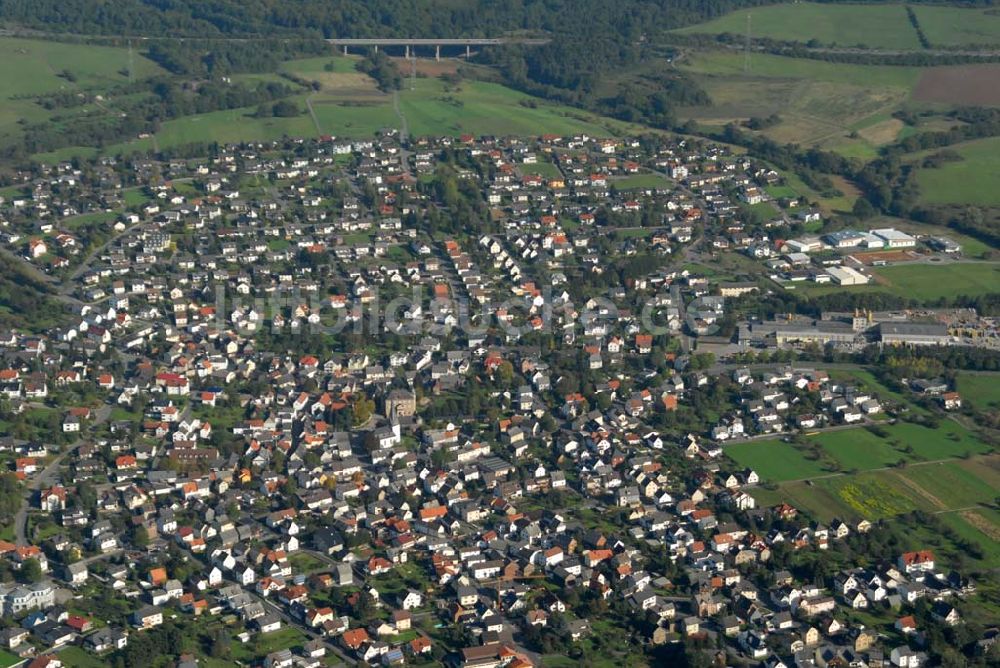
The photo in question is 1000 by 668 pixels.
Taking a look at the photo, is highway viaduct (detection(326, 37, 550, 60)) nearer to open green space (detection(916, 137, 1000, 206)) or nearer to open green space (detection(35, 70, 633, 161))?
open green space (detection(35, 70, 633, 161))

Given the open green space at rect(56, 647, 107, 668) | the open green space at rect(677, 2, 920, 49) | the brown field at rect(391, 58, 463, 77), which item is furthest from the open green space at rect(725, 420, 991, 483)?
the open green space at rect(677, 2, 920, 49)

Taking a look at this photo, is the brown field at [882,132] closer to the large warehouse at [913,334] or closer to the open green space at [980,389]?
the large warehouse at [913,334]

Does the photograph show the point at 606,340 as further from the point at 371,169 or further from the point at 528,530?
the point at 371,169

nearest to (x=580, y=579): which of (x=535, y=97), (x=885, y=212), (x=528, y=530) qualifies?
(x=528, y=530)

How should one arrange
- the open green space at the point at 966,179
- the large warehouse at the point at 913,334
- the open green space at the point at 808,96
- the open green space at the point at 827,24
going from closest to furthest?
the large warehouse at the point at 913,334
the open green space at the point at 966,179
the open green space at the point at 808,96
the open green space at the point at 827,24

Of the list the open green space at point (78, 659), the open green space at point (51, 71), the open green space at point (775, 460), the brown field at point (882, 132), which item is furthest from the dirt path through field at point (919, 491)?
the open green space at point (51, 71)

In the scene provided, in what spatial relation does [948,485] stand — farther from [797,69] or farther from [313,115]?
[797,69]
